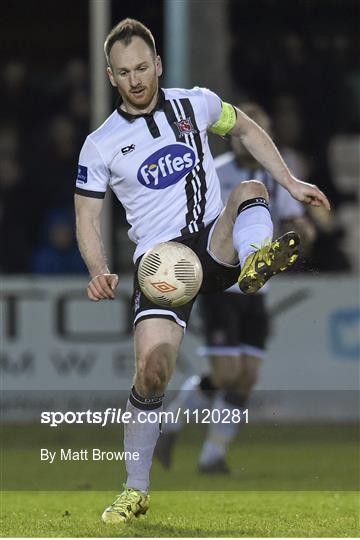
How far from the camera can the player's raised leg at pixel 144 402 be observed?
7.48 metres

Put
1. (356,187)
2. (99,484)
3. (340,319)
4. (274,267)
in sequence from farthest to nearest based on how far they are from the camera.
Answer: (356,187) → (340,319) → (99,484) → (274,267)

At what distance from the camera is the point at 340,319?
45.0ft

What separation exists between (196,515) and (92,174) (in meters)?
1.85

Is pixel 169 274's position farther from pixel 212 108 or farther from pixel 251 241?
pixel 212 108

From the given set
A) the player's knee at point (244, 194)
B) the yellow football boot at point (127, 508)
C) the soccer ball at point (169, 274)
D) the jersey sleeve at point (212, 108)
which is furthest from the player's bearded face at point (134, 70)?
the yellow football boot at point (127, 508)

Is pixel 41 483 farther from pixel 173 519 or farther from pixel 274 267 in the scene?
pixel 274 267

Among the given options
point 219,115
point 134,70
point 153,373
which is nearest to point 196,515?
point 153,373

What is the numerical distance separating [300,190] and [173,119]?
725mm

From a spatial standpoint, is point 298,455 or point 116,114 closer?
point 116,114

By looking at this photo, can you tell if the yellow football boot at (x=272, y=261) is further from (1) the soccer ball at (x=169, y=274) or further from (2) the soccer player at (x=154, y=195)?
(1) the soccer ball at (x=169, y=274)

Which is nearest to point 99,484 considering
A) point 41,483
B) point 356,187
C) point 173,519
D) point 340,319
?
point 41,483

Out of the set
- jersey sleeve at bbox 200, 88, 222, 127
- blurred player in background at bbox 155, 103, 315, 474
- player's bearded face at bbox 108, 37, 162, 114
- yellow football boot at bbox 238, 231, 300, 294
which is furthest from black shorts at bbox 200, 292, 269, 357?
yellow football boot at bbox 238, 231, 300, 294

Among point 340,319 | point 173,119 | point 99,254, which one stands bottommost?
point 340,319

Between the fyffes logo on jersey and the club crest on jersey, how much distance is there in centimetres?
7
